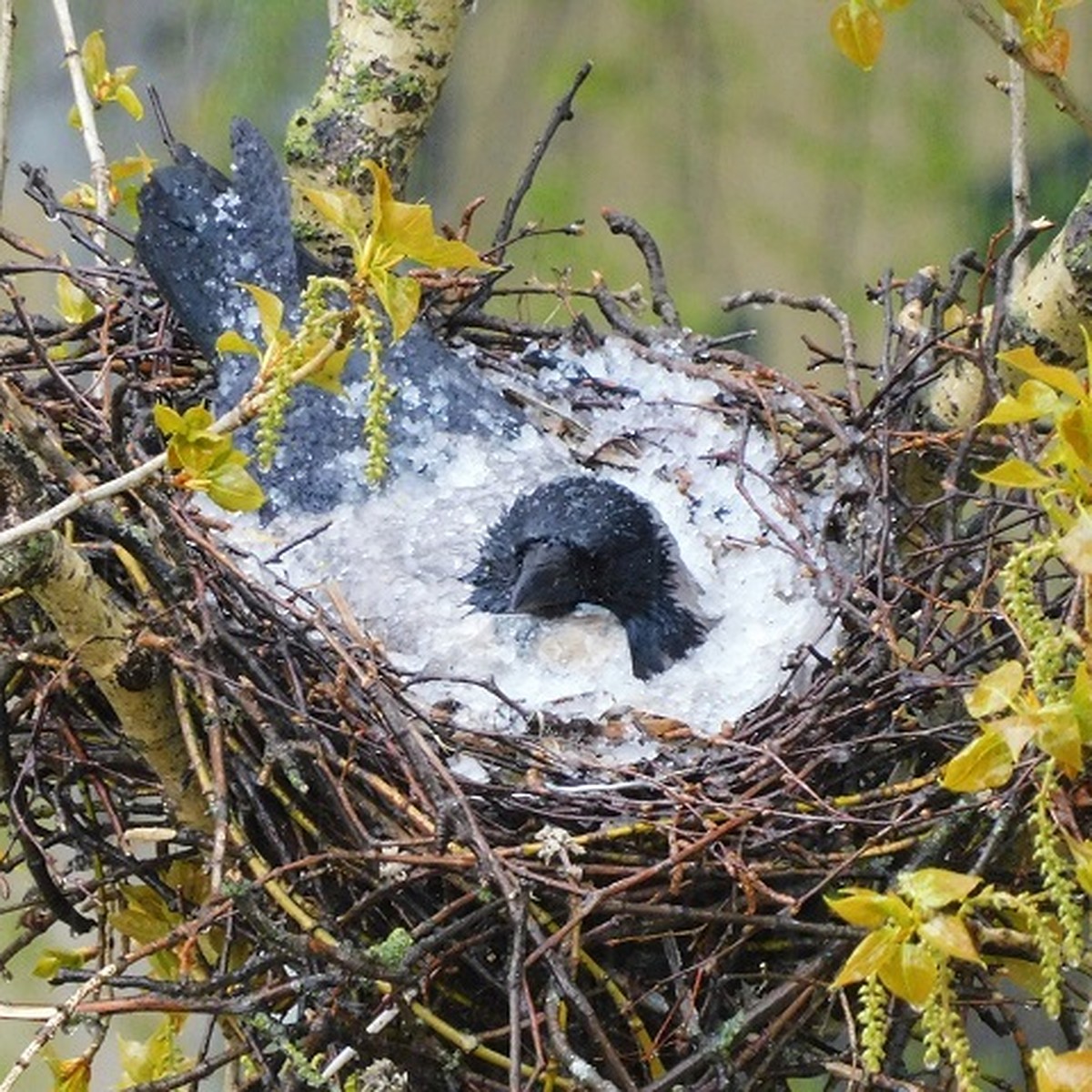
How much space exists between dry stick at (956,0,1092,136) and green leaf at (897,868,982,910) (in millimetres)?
410

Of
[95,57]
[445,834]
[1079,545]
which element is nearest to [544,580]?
[445,834]

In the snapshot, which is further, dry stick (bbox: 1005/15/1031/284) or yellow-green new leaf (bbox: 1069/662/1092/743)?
dry stick (bbox: 1005/15/1031/284)

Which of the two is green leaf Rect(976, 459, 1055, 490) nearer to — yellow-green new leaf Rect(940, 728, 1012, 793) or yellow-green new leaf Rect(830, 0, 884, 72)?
yellow-green new leaf Rect(940, 728, 1012, 793)

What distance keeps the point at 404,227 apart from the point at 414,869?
56cm

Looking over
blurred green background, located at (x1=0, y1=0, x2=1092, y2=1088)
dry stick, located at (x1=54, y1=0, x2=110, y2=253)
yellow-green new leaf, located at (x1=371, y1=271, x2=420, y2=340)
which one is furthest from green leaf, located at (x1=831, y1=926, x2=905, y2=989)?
blurred green background, located at (x1=0, y1=0, x2=1092, y2=1088)

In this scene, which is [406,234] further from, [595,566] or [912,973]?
[595,566]

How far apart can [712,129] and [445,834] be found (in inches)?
59.4

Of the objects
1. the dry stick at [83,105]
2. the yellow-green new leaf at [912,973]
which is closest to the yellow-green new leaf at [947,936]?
the yellow-green new leaf at [912,973]

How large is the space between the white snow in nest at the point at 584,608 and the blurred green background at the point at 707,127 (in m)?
0.32

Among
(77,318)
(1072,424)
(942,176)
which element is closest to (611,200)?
(942,176)

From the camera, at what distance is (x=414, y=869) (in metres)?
1.35

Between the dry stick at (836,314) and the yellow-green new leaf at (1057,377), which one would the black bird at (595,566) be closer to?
the dry stick at (836,314)

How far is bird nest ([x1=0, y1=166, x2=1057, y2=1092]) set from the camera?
49.8 inches

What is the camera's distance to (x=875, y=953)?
0.93 metres
